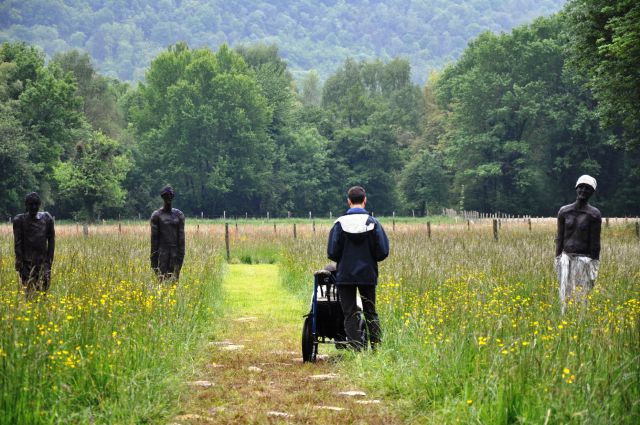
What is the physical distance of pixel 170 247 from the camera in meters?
13.6

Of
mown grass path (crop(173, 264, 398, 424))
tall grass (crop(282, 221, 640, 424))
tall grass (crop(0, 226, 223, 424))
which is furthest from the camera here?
mown grass path (crop(173, 264, 398, 424))

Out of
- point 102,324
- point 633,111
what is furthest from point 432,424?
point 633,111

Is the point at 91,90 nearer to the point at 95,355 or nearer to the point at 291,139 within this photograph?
the point at 291,139

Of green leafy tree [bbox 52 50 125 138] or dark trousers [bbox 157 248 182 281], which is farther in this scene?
green leafy tree [bbox 52 50 125 138]

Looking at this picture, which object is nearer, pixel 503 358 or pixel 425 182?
pixel 503 358

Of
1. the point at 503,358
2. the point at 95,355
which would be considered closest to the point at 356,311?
the point at 503,358

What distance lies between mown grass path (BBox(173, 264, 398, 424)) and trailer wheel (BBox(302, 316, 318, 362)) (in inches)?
3.7

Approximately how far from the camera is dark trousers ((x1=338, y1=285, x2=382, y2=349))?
983 cm

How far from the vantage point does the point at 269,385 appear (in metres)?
8.80

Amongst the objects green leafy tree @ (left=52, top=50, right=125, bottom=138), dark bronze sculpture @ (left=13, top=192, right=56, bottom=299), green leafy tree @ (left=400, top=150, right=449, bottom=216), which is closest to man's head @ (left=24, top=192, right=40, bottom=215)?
dark bronze sculpture @ (left=13, top=192, right=56, bottom=299)

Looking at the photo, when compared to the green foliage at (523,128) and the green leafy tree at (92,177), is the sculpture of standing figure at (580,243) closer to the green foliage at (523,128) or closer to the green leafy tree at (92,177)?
the green leafy tree at (92,177)

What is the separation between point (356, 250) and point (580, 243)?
9.79 ft

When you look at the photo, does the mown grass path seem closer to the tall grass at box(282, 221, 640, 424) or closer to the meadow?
the meadow

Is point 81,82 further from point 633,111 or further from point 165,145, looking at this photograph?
point 633,111
